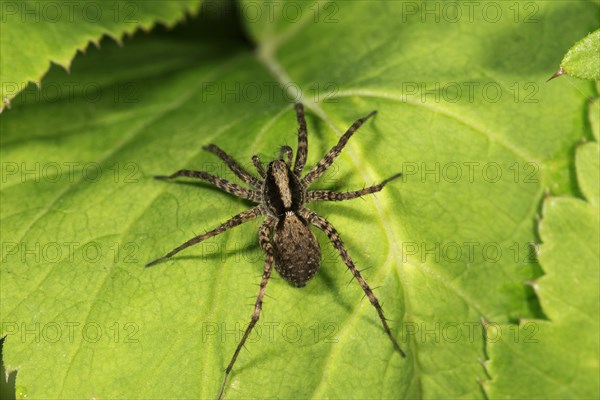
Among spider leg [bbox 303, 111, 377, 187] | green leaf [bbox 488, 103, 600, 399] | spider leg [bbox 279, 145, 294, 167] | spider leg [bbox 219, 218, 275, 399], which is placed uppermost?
spider leg [bbox 279, 145, 294, 167]

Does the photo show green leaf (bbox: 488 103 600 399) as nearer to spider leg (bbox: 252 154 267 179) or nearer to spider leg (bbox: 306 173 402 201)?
spider leg (bbox: 306 173 402 201)

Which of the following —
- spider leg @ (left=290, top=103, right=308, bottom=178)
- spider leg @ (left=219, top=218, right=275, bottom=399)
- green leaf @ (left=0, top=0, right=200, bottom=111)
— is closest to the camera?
Result: spider leg @ (left=219, top=218, right=275, bottom=399)

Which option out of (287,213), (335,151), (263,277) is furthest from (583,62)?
(263,277)

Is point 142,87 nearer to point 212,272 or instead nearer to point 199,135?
point 199,135

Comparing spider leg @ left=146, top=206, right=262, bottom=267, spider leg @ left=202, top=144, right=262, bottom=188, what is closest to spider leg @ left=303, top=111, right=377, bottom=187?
spider leg @ left=202, top=144, right=262, bottom=188

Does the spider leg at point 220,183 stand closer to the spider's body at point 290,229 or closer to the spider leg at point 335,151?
the spider's body at point 290,229
